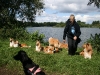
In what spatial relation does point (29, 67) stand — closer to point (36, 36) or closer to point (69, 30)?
point (69, 30)

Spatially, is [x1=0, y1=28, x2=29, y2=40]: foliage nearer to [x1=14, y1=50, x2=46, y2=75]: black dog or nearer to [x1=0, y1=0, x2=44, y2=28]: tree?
[x1=0, y1=0, x2=44, y2=28]: tree

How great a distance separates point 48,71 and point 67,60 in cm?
161

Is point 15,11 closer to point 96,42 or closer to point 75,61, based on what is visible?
point 96,42

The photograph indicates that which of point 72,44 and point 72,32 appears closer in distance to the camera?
point 72,32

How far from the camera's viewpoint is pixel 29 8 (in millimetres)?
26578

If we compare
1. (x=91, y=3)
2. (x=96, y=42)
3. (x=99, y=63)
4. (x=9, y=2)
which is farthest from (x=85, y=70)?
(x=9, y=2)

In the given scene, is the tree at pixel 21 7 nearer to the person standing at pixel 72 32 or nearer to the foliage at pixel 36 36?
the foliage at pixel 36 36

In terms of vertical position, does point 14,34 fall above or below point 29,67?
below

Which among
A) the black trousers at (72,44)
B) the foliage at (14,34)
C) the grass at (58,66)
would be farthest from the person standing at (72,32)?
the foliage at (14,34)

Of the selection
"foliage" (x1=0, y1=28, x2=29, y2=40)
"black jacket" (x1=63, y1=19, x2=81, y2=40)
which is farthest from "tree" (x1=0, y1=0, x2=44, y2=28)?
"black jacket" (x1=63, y1=19, x2=81, y2=40)

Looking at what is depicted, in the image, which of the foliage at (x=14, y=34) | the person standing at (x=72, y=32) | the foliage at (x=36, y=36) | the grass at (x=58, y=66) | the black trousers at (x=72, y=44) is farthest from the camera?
the foliage at (x=14, y=34)

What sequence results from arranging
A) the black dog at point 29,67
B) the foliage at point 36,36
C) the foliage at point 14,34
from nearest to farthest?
the black dog at point 29,67
the foliage at point 36,36
the foliage at point 14,34

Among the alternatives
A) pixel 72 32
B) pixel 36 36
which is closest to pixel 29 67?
pixel 72 32

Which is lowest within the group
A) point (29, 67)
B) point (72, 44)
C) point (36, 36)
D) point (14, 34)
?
point (36, 36)
